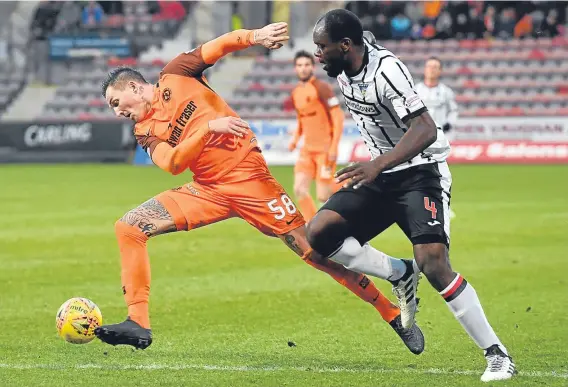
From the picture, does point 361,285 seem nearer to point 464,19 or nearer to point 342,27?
point 342,27

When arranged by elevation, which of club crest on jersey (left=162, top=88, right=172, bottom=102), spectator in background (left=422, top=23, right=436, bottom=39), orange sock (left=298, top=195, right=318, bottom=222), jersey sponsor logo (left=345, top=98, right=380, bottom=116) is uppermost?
jersey sponsor logo (left=345, top=98, right=380, bottom=116)

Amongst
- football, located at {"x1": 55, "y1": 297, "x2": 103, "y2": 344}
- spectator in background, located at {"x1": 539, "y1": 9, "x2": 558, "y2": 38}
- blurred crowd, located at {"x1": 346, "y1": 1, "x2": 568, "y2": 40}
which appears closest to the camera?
football, located at {"x1": 55, "y1": 297, "x2": 103, "y2": 344}

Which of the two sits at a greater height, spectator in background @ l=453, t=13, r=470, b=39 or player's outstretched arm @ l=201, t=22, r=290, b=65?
player's outstretched arm @ l=201, t=22, r=290, b=65

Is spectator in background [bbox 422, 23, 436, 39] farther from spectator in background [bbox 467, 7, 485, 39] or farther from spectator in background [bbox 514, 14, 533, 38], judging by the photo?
spectator in background [bbox 514, 14, 533, 38]

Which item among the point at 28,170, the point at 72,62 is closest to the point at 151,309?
the point at 28,170

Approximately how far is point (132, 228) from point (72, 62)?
1212 inches

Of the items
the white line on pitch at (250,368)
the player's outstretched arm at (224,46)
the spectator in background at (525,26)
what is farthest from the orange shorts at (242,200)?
the spectator in background at (525,26)

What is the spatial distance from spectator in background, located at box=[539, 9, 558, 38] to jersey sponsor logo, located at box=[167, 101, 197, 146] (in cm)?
2663

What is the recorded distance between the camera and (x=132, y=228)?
7.01 metres

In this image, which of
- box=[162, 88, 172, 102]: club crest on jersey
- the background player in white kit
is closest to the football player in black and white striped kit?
box=[162, 88, 172, 102]: club crest on jersey

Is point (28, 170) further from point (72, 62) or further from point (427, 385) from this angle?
point (427, 385)

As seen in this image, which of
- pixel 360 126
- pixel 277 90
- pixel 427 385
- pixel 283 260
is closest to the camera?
pixel 427 385

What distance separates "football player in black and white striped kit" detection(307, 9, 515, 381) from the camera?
6.09 metres

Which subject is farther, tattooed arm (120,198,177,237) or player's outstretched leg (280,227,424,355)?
player's outstretched leg (280,227,424,355)
